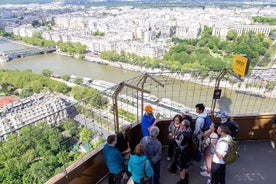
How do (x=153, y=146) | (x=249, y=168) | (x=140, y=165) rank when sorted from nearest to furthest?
(x=140, y=165)
(x=153, y=146)
(x=249, y=168)

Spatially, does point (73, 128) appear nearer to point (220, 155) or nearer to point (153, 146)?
point (153, 146)

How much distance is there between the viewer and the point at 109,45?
29188 millimetres

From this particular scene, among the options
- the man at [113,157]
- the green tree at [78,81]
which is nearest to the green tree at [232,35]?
the green tree at [78,81]

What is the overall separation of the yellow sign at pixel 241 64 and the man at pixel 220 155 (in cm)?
64

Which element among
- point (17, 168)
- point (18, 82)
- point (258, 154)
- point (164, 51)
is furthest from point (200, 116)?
point (164, 51)

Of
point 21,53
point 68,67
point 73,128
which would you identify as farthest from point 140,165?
point 21,53

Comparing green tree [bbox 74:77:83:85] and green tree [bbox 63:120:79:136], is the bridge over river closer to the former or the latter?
green tree [bbox 74:77:83:85]

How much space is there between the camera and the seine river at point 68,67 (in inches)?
853

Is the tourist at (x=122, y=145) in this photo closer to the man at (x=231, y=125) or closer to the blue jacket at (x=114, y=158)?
the blue jacket at (x=114, y=158)

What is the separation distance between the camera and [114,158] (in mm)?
1604

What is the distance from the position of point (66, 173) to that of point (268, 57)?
26.3 m

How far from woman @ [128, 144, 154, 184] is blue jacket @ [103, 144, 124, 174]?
15 centimetres

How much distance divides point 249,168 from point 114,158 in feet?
4.59

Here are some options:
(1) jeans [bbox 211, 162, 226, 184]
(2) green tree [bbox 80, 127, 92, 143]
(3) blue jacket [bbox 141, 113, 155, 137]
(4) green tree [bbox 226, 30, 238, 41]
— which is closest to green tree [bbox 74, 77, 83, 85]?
(2) green tree [bbox 80, 127, 92, 143]
